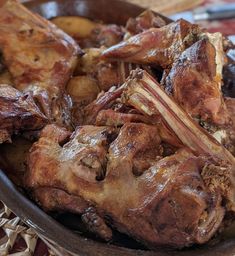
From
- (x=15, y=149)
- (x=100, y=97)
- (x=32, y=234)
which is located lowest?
(x=32, y=234)

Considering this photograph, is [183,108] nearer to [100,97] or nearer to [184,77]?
[184,77]

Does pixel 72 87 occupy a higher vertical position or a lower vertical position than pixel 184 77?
lower

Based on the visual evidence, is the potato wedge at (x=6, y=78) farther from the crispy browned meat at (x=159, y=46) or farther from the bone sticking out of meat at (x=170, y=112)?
the bone sticking out of meat at (x=170, y=112)

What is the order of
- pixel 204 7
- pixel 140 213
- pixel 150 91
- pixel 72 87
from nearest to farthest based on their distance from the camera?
pixel 140 213 < pixel 150 91 < pixel 72 87 < pixel 204 7

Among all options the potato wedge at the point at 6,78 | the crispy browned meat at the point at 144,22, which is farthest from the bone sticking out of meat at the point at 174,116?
the crispy browned meat at the point at 144,22

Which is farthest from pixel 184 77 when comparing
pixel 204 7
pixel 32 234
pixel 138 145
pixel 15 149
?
pixel 204 7

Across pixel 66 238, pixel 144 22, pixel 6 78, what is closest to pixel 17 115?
pixel 6 78

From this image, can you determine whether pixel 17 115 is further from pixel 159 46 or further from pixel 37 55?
pixel 159 46
